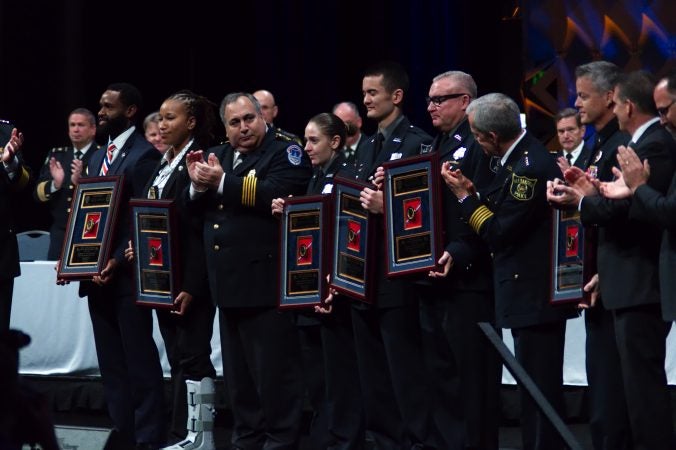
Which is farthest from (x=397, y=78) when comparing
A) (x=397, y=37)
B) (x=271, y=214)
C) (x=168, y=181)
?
(x=397, y=37)

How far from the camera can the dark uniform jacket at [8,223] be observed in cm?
721

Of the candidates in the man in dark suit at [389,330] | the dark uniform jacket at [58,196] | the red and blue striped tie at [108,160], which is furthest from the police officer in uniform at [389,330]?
the dark uniform jacket at [58,196]

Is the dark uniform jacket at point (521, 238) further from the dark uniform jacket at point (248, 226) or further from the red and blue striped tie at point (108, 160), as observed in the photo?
the red and blue striped tie at point (108, 160)

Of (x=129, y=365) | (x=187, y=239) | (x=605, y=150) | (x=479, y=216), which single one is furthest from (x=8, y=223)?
(x=605, y=150)

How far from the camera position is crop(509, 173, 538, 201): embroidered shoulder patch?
220 inches

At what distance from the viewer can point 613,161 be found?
5383 millimetres

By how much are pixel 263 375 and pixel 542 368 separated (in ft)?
4.34

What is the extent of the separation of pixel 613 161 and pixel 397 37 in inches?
228

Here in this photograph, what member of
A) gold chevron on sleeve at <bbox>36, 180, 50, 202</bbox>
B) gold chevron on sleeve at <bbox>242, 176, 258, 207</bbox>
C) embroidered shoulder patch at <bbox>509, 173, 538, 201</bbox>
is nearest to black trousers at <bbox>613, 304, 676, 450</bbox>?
embroidered shoulder patch at <bbox>509, 173, 538, 201</bbox>

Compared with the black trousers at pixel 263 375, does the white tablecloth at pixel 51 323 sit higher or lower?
higher

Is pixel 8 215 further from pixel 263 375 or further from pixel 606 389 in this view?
pixel 606 389

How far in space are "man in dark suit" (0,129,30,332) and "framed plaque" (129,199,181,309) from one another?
0.93m

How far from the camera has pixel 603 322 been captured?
17.9ft

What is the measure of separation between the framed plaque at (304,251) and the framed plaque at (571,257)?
Result: 1113mm
